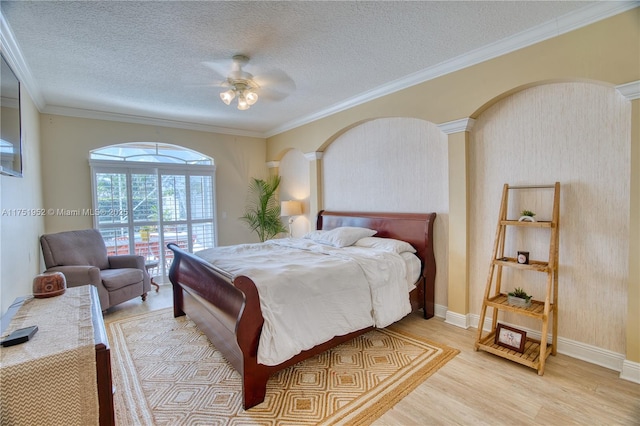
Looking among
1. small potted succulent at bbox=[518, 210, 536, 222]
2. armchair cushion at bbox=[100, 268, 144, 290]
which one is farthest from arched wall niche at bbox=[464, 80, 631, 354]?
armchair cushion at bbox=[100, 268, 144, 290]

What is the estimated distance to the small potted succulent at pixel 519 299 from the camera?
8.28 ft

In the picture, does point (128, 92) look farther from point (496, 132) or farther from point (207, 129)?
point (496, 132)

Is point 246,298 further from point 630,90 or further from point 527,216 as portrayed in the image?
point 630,90

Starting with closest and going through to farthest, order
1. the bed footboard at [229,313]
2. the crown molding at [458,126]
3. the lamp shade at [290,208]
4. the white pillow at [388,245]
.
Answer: the bed footboard at [229,313], the crown molding at [458,126], the white pillow at [388,245], the lamp shade at [290,208]

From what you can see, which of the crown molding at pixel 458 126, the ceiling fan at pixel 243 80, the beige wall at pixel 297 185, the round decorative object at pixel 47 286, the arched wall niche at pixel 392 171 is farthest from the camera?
the beige wall at pixel 297 185

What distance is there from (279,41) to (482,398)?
3.08 meters

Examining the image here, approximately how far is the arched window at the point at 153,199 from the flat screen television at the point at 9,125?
2.13 m

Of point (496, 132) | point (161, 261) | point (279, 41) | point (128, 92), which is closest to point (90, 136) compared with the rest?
point (128, 92)

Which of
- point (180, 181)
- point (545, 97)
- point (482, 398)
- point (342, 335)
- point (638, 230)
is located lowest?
point (482, 398)

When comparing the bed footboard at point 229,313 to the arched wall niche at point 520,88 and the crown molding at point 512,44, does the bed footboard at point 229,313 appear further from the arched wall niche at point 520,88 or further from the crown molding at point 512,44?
the crown molding at point 512,44

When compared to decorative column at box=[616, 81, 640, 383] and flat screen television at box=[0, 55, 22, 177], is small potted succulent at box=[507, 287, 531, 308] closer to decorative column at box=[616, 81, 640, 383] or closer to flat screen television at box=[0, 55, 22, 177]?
decorative column at box=[616, 81, 640, 383]

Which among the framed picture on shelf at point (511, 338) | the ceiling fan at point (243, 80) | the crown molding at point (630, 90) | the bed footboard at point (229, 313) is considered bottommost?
the framed picture on shelf at point (511, 338)

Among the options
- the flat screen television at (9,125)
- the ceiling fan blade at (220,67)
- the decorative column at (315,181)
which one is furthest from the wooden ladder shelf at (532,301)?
the flat screen television at (9,125)

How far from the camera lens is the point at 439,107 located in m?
3.16
